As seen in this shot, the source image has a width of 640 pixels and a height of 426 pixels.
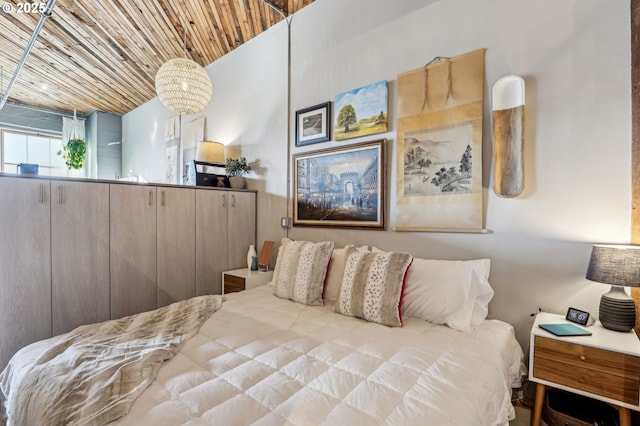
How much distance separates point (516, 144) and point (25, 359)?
279 cm

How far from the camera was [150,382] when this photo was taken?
1.10 m

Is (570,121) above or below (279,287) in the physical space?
above

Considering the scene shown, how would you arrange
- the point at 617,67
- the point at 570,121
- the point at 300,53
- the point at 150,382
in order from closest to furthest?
the point at 150,382, the point at 617,67, the point at 570,121, the point at 300,53

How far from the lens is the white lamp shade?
357 cm

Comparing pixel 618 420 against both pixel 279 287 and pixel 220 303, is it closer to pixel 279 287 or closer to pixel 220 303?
pixel 279 287

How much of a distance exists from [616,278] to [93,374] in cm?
229

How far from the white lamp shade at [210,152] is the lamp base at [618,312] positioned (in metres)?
3.62

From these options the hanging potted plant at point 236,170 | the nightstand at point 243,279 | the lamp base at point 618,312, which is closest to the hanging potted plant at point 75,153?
the hanging potted plant at point 236,170

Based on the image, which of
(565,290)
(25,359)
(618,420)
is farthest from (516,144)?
(25,359)

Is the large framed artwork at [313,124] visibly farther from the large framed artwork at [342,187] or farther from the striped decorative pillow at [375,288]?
the striped decorative pillow at [375,288]

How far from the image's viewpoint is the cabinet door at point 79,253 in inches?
85.5

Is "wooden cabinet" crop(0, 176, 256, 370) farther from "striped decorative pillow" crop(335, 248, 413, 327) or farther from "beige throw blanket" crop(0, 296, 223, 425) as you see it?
"striped decorative pillow" crop(335, 248, 413, 327)

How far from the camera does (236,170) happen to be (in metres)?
3.50

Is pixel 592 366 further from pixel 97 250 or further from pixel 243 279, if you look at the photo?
pixel 97 250
